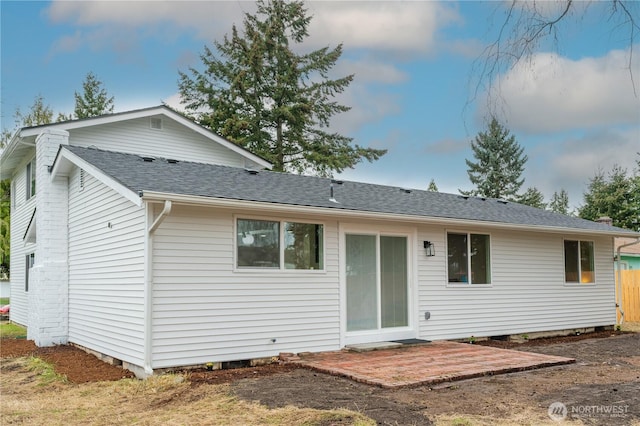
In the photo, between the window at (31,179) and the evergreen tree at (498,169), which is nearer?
the window at (31,179)

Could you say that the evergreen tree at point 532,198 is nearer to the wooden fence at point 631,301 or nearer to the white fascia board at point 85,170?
Result: the wooden fence at point 631,301

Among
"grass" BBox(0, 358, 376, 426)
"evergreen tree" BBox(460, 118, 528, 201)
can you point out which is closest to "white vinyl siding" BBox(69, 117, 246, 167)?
"grass" BBox(0, 358, 376, 426)

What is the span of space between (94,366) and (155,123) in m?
8.46

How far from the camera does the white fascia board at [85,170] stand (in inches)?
316

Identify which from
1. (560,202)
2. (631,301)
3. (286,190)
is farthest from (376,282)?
(560,202)

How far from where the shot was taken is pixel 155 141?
52.2 ft

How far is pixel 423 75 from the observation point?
7883 mm

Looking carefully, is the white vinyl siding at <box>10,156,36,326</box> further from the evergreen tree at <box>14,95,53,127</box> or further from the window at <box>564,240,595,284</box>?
the window at <box>564,240,595,284</box>

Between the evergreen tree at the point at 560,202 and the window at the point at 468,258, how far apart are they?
41.0 meters

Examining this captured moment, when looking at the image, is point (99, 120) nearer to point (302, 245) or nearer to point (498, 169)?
point (302, 245)

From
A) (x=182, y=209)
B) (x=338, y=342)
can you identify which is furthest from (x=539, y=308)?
(x=182, y=209)

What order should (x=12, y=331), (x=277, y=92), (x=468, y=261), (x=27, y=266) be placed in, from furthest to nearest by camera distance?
(x=277, y=92)
(x=27, y=266)
(x=12, y=331)
(x=468, y=261)

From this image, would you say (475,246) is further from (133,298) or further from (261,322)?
(133,298)

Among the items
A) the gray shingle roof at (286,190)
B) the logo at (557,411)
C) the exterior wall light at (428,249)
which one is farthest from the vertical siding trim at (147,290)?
A: the exterior wall light at (428,249)
